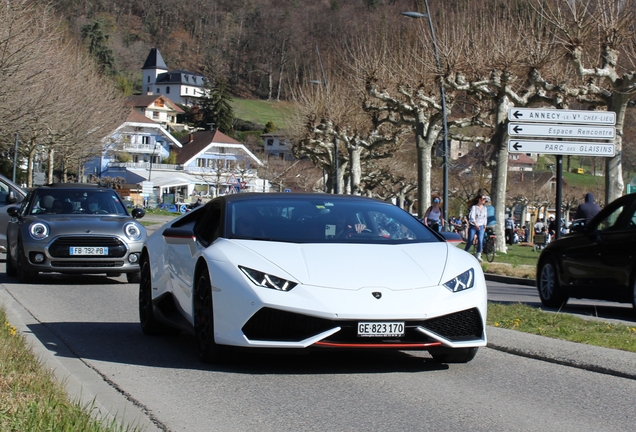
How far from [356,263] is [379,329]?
565 millimetres

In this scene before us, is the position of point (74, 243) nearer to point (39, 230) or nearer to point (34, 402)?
point (39, 230)

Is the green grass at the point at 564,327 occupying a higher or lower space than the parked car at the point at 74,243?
lower

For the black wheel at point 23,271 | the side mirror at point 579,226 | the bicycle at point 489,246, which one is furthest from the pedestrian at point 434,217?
the black wheel at point 23,271

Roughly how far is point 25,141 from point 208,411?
51978 millimetres

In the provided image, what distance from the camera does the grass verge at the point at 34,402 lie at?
450 centimetres

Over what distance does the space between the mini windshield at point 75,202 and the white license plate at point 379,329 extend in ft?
34.1

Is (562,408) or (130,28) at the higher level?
(130,28)

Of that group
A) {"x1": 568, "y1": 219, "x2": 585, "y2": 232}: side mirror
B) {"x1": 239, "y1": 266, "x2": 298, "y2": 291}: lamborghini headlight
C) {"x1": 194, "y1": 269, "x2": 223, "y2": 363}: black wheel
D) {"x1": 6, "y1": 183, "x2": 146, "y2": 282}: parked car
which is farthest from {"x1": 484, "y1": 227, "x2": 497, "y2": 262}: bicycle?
{"x1": 239, "y1": 266, "x2": 298, "y2": 291}: lamborghini headlight

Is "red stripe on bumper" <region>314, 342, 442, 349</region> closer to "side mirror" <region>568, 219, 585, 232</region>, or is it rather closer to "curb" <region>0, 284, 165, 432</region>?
"curb" <region>0, 284, 165, 432</region>

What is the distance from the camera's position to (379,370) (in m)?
7.12

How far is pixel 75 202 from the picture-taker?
52.9ft

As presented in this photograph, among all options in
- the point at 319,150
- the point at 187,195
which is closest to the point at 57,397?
the point at 319,150

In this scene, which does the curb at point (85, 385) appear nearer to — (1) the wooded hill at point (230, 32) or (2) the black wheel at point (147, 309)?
(2) the black wheel at point (147, 309)

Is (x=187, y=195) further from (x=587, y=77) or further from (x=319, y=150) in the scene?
(x=587, y=77)
